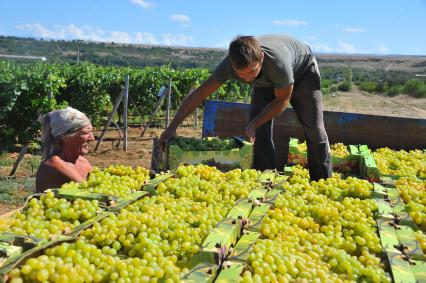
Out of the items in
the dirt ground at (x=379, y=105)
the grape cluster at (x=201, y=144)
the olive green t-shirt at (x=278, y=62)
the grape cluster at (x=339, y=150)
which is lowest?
the dirt ground at (x=379, y=105)

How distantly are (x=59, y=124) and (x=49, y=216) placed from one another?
1281mm

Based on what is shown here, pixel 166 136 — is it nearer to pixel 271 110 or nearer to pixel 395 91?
pixel 271 110

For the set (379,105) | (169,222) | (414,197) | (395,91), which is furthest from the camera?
(395,91)

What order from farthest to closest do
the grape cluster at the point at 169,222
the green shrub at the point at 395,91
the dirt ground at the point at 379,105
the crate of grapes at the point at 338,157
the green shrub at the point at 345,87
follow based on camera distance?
the green shrub at the point at 345,87
the green shrub at the point at 395,91
the dirt ground at the point at 379,105
the crate of grapes at the point at 338,157
the grape cluster at the point at 169,222

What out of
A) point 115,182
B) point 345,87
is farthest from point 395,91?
point 115,182

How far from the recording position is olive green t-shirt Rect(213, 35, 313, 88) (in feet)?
13.4

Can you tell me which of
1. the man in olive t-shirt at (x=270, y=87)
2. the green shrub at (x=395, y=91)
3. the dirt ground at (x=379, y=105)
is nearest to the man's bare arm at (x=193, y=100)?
the man in olive t-shirt at (x=270, y=87)

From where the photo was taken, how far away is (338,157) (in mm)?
5395

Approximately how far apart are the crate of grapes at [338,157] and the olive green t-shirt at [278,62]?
1117 millimetres

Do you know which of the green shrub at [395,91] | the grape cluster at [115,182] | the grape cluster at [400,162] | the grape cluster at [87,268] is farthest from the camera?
the green shrub at [395,91]

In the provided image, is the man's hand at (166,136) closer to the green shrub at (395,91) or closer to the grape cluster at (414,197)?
the grape cluster at (414,197)

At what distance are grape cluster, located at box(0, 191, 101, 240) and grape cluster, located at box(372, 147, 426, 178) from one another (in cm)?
328

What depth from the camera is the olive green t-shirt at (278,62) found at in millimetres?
4074

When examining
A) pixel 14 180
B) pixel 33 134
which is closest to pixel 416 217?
pixel 14 180
